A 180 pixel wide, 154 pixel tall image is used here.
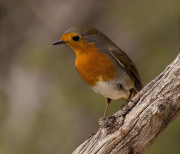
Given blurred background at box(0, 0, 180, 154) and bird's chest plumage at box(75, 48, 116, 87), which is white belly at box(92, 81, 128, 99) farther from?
blurred background at box(0, 0, 180, 154)

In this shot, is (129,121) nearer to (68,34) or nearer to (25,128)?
(68,34)

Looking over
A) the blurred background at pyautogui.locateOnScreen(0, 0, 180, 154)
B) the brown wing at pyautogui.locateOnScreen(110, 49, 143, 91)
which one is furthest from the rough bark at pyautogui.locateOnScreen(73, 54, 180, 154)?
the blurred background at pyautogui.locateOnScreen(0, 0, 180, 154)

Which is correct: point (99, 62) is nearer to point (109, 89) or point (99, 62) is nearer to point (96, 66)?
point (96, 66)

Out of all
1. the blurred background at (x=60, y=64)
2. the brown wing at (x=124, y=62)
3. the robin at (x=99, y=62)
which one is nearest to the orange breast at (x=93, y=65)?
the robin at (x=99, y=62)

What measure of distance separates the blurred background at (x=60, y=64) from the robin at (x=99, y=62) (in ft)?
4.77

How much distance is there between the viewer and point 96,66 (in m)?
3.66

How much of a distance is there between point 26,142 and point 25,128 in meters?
0.36

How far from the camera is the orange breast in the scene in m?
3.68

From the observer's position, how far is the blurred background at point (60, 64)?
5.45 meters

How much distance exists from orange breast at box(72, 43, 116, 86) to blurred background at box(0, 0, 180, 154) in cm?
169

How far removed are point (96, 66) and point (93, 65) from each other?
0.13 feet

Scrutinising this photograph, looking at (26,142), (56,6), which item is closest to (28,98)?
(26,142)

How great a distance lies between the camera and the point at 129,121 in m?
3.00

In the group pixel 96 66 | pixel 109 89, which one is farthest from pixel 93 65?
pixel 109 89
